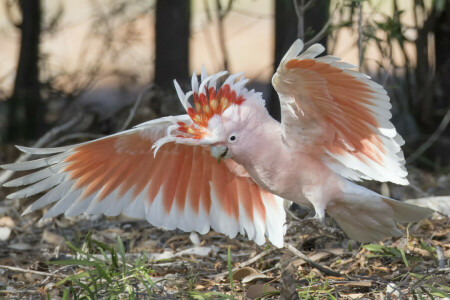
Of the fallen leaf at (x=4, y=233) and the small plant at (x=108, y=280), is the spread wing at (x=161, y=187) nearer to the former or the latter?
the small plant at (x=108, y=280)

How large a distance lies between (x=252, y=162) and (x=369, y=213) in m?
0.48

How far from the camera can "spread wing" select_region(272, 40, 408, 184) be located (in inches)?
91.1

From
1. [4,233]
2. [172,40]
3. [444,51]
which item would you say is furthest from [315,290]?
[444,51]

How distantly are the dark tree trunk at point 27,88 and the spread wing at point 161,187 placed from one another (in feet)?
7.44

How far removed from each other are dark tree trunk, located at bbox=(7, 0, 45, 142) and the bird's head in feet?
8.80

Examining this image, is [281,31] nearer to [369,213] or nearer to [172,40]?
[172,40]

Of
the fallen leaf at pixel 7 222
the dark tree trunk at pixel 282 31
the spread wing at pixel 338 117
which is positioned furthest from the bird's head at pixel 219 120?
the dark tree trunk at pixel 282 31

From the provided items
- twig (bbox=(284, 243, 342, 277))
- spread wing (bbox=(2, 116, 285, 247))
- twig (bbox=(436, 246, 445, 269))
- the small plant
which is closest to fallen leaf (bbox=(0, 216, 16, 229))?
spread wing (bbox=(2, 116, 285, 247))

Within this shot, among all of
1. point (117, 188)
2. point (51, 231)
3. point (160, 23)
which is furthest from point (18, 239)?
point (160, 23)

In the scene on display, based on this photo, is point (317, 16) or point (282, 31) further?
point (282, 31)

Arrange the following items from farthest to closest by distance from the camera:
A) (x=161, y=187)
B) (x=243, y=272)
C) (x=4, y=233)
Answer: (x=4, y=233) < (x=161, y=187) < (x=243, y=272)

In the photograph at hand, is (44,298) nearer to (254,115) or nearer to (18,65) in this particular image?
(254,115)

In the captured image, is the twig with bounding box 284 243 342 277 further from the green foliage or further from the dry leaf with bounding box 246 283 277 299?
the dry leaf with bounding box 246 283 277 299

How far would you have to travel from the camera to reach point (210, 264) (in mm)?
3096
